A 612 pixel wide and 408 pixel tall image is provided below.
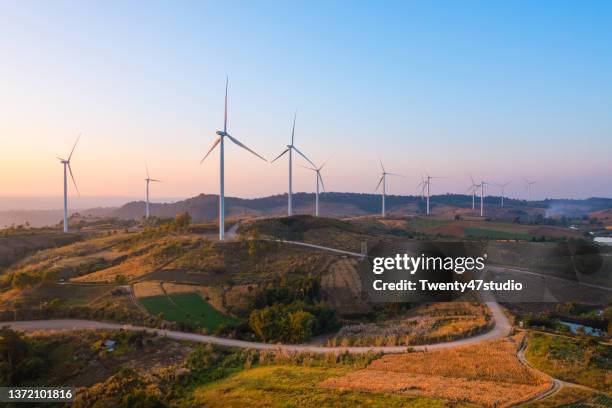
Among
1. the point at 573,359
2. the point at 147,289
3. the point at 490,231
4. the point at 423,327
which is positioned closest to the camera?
the point at 573,359

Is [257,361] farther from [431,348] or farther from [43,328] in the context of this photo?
[43,328]

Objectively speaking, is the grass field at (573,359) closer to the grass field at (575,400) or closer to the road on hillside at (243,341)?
the grass field at (575,400)

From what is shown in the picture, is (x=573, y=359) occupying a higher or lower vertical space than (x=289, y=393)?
higher

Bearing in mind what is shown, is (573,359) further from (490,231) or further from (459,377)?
(490,231)

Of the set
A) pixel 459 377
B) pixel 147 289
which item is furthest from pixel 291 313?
pixel 147 289

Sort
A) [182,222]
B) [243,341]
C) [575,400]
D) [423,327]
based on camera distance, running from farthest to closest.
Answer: [182,222]
[423,327]
[243,341]
[575,400]

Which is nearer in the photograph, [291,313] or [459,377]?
[459,377]

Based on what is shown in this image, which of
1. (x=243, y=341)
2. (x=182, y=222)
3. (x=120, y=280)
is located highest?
(x=182, y=222)
